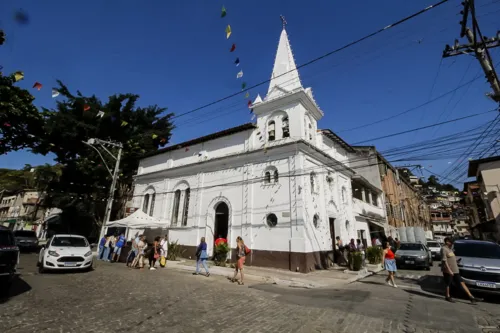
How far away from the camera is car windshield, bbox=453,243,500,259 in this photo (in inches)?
345

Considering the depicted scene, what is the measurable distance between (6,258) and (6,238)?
3.53 ft

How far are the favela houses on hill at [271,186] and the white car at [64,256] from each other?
7.81 metres

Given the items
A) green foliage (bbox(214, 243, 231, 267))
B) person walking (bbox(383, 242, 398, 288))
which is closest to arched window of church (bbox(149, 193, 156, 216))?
green foliage (bbox(214, 243, 231, 267))

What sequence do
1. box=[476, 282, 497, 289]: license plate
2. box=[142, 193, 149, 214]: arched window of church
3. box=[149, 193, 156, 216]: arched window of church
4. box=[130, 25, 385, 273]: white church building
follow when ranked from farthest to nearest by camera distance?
box=[142, 193, 149, 214]: arched window of church → box=[149, 193, 156, 216]: arched window of church → box=[130, 25, 385, 273]: white church building → box=[476, 282, 497, 289]: license plate

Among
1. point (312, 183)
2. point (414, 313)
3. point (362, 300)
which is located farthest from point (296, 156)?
point (414, 313)

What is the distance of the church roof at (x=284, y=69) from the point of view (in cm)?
1706

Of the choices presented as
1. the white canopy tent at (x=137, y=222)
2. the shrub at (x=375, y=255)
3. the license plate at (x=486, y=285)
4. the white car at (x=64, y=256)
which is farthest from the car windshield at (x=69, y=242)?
the shrub at (x=375, y=255)

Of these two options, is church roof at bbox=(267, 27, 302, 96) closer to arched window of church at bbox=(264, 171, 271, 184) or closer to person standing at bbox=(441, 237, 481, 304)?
arched window of church at bbox=(264, 171, 271, 184)

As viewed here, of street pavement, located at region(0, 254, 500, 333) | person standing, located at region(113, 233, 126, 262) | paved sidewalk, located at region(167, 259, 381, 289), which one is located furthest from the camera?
person standing, located at region(113, 233, 126, 262)

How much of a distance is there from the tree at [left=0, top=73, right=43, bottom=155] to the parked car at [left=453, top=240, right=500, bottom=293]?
27.1 meters

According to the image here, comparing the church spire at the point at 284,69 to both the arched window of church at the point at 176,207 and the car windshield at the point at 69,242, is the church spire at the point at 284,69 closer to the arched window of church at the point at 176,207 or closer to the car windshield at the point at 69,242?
the arched window of church at the point at 176,207

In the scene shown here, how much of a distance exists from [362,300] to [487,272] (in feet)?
14.0

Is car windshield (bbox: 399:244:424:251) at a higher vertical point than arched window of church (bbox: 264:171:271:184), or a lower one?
lower

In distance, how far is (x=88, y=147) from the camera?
79.8ft
